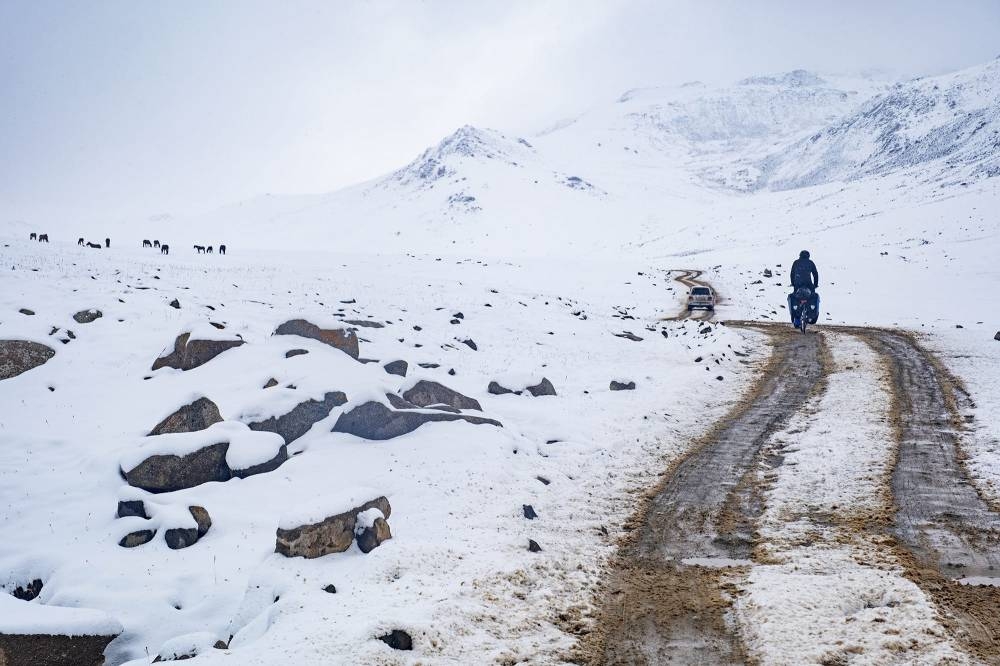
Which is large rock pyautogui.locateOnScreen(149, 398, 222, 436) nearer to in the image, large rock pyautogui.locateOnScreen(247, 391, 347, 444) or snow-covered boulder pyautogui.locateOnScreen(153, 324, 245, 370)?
large rock pyautogui.locateOnScreen(247, 391, 347, 444)

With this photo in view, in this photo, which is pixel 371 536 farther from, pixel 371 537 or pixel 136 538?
pixel 136 538

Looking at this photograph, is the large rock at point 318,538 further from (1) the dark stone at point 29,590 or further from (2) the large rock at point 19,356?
(2) the large rock at point 19,356

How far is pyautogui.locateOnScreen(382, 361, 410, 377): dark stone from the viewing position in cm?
1570

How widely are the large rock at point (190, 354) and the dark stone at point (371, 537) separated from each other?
9165 millimetres

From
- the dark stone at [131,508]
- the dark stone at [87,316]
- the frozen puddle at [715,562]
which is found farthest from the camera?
the dark stone at [87,316]

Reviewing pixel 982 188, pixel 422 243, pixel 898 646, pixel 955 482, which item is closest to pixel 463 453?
pixel 898 646

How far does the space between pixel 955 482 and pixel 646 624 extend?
5.96 m

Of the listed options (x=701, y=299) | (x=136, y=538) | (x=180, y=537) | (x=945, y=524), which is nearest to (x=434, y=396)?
(x=180, y=537)

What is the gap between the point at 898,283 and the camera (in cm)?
3950

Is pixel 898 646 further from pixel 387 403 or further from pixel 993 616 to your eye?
pixel 387 403

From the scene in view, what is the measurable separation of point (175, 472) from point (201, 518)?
1.48 m

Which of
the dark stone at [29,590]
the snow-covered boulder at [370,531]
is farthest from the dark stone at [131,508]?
the snow-covered boulder at [370,531]

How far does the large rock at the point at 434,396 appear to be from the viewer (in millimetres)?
13188

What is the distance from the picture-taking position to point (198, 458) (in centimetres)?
994
